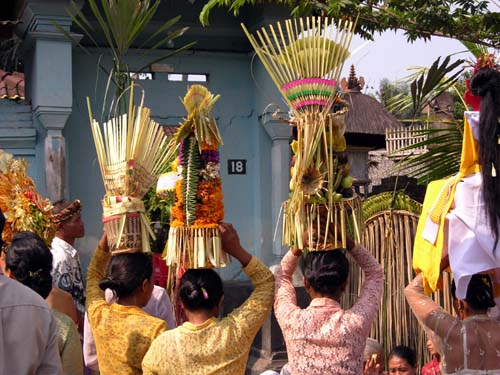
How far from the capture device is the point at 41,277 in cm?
323

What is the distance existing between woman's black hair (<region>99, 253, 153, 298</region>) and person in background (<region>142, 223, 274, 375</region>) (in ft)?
0.96

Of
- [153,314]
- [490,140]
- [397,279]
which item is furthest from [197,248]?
[397,279]

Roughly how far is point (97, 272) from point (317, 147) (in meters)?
1.16

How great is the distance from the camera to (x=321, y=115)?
128 inches

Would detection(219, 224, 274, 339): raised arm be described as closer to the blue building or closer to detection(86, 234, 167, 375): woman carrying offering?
detection(86, 234, 167, 375): woman carrying offering

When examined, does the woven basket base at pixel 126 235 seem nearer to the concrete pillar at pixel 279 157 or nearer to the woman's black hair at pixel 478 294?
the woman's black hair at pixel 478 294

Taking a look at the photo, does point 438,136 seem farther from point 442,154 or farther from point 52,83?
point 52,83

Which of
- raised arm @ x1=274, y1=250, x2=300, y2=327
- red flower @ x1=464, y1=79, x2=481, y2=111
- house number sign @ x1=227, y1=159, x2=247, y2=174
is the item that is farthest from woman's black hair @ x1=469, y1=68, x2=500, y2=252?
house number sign @ x1=227, y1=159, x2=247, y2=174

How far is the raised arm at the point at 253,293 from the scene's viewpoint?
3.02 metres

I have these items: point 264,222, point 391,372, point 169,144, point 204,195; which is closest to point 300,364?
point 204,195

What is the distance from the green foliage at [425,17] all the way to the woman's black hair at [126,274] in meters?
3.16

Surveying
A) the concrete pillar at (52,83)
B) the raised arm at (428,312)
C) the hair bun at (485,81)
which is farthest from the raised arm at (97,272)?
the concrete pillar at (52,83)

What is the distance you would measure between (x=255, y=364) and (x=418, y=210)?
231cm

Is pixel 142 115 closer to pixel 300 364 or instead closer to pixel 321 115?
pixel 321 115
